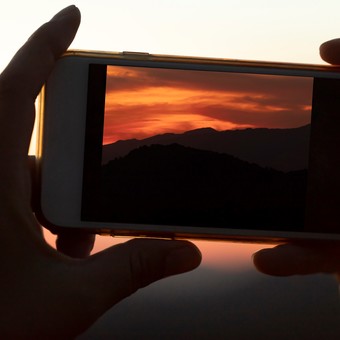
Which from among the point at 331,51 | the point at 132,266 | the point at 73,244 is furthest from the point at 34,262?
the point at 331,51

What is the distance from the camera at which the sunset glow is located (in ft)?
6.97

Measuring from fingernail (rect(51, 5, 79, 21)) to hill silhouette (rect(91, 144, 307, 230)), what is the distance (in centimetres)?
50

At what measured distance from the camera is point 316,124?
218 cm

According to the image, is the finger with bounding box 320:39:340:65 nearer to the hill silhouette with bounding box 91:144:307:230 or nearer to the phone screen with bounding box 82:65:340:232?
the phone screen with bounding box 82:65:340:232

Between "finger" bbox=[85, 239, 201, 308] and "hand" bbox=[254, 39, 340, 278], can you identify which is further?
"hand" bbox=[254, 39, 340, 278]

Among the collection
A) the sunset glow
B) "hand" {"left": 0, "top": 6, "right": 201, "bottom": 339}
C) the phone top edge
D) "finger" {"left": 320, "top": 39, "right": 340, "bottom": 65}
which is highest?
"finger" {"left": 320, "top": 39, "right": 340, "bottom": 65}

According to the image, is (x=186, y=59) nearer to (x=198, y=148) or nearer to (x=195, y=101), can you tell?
(x=195, y=101)

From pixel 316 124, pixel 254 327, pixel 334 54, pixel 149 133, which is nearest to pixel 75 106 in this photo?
pixel 149 133

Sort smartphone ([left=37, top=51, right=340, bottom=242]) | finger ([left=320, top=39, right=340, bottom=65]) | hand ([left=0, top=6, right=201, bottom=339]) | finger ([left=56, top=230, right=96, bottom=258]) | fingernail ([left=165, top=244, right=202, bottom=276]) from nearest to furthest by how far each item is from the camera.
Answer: hand ([left=0, top=6, right=201, bottom=339]) → fingernail ([left=165, top=244, right=202, bottom=276]) → smartphone ([left=37, top=51, right=340, bottom=242]) → finger ([left=56, top=230, right=96, bottom=258]) → finger ([left=320, top=39, right=340, bottom=65])

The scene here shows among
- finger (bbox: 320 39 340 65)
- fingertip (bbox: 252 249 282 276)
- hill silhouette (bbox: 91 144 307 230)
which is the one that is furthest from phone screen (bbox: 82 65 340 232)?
finger (bbox: 320 39 340 65)

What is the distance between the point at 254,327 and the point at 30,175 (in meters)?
34.3

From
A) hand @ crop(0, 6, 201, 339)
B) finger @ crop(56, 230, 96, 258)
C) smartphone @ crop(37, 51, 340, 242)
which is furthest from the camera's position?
finger @ crop(56, 230, 96, 258)

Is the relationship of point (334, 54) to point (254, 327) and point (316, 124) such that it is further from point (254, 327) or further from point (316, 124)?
point (254, 327)

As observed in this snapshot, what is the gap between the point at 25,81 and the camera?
1930 mm
